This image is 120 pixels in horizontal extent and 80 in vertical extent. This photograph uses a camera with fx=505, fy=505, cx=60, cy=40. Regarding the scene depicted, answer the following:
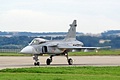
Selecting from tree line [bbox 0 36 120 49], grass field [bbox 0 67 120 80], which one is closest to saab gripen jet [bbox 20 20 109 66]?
grass field [bbox 0 67 120 80]

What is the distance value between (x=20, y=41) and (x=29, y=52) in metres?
101

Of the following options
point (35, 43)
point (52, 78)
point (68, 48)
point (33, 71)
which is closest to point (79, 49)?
point (68, 48)

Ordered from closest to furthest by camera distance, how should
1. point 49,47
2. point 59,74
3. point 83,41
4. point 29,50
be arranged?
point 59,74 < point 29,50 < point 49,47 < point 83,41

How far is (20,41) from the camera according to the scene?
482 feet

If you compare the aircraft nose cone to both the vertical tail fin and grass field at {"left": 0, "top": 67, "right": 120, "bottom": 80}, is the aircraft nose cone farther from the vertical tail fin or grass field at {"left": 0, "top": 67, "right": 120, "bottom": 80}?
grass field at {"left": 0, "top": 67, "right": 120, "bottom": 80}

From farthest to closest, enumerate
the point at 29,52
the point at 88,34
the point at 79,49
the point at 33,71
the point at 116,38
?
the point at 116,38 → the point at 88,34 → the point at 79,49 → the point at 29,52 → the point at 33,71

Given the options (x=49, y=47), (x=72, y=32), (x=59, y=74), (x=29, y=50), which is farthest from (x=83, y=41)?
(x=59, y=74)

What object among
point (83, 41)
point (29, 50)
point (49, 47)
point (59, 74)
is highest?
point (49, 47)

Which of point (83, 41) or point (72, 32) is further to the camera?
point (83, 41)

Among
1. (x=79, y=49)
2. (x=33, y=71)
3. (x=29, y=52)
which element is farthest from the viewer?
(x=79, y=49)

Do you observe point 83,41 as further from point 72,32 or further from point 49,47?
point 49,47

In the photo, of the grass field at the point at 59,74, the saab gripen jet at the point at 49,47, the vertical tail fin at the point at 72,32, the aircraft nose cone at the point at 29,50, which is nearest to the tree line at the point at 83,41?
the vertical tail fin at the point at 72,32

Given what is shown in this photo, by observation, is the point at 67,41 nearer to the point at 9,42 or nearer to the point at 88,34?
the point at 88,34

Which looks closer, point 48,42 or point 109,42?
point 48,42
